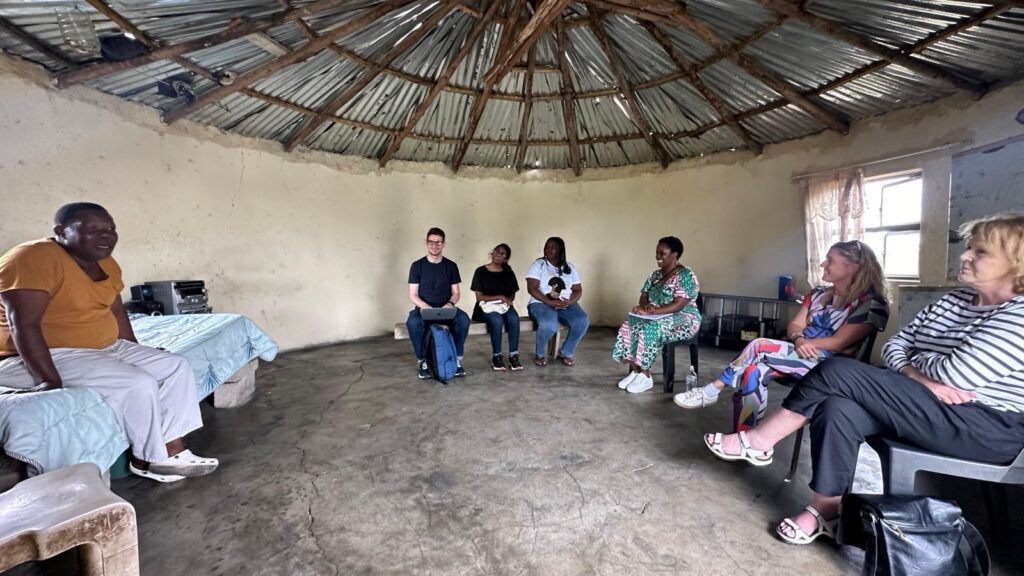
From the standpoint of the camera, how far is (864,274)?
2.39 meters

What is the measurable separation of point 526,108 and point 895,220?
425cm

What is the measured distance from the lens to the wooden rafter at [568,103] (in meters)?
4.34

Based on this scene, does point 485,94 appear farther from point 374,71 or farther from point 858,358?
point 858,358

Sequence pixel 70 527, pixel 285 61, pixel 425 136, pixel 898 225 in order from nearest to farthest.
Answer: pixel 70 527
pixel 285 61
pixel 898 225
pixel 425 136

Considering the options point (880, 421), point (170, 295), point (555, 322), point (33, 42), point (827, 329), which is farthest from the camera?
point (555, 322)

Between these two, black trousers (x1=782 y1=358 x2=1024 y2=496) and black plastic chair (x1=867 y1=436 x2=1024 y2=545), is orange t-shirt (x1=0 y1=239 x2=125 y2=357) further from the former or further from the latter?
black plastic chair (x1=867 y1=436 x2=1024 y2=545)

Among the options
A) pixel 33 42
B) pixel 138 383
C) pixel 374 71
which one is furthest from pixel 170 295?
pixel 374 71

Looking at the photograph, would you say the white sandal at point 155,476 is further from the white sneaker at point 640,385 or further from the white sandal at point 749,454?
the white sneaker at point 640,385

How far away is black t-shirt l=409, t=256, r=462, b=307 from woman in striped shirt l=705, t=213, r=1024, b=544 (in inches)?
123

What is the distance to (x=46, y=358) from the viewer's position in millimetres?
1854

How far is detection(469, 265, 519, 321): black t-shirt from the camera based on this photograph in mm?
4582

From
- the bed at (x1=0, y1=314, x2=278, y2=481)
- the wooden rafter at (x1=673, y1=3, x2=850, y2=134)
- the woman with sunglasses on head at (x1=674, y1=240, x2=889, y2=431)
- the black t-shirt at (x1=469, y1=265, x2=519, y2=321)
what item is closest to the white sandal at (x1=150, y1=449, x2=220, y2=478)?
the bed at (x1=0, y1=314, x2=278, y2=481)

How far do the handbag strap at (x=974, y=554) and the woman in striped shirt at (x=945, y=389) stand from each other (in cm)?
29

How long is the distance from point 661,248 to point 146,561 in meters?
3.72
